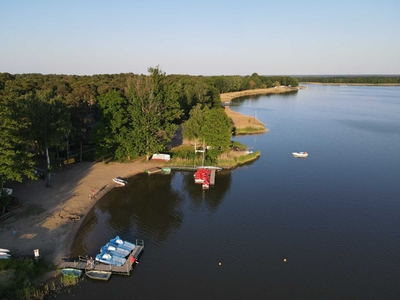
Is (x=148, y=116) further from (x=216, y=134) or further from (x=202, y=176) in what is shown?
(x=202, y=176)

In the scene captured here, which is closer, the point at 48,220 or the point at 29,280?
the point at 29,280

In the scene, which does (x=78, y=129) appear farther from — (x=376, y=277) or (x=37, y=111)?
(x=376, y=277)

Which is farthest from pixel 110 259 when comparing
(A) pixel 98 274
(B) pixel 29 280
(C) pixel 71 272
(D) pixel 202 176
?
(D) pixel 202 176

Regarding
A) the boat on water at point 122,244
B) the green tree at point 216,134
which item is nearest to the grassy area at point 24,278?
the boat on water at point 122,244

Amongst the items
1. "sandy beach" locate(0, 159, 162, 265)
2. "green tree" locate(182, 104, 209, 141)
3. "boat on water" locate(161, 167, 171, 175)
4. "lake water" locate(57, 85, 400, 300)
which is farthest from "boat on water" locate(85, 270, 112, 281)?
"green tree" locate(182, 104, 209, 141)

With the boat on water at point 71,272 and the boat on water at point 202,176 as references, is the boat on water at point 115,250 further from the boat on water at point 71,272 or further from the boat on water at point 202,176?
the boat on water at point 202,176

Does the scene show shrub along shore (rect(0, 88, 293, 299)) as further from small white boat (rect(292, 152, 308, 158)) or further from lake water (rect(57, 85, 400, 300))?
small white boat (rect(292, 152, 308, 158))
